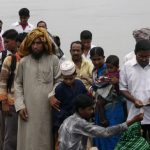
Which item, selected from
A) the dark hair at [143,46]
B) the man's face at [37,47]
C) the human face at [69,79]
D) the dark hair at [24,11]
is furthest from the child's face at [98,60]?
the dark hair at [24,11]

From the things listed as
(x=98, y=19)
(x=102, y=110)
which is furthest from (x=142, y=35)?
(x=98, y=19)

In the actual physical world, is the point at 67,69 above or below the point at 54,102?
above

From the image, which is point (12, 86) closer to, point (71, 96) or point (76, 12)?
point (71, 96)

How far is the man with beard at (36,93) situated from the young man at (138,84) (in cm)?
73

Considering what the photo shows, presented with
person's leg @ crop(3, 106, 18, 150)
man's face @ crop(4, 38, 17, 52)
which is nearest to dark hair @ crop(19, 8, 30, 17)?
man's face @ crop(4, 38, 17, 52)

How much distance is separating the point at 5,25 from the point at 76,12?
143 cm

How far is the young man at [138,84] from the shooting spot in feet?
20.1

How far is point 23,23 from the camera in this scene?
9.77 m

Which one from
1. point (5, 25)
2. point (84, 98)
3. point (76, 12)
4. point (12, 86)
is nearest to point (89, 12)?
point (76, 12)

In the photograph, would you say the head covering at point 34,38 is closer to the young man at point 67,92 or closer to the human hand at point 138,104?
the young man at point 67,92

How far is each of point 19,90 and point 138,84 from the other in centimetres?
126

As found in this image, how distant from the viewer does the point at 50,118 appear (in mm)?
6602

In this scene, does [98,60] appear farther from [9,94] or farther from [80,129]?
[80,129]

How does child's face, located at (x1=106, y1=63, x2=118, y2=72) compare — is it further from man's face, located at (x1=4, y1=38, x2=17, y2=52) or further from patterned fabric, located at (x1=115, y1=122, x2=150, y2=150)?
man's face, located at (x1=4, y1=38, x2=17, y2=52)
